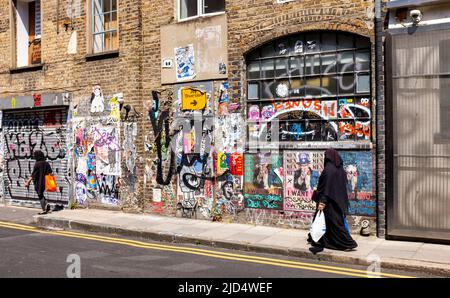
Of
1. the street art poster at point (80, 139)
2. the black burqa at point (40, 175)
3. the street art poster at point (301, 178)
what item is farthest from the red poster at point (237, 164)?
the black burqa at point (40, 175)

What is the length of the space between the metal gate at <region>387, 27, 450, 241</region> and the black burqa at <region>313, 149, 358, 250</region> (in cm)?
113

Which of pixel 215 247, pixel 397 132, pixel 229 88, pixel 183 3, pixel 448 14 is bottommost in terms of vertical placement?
pixel 215 247

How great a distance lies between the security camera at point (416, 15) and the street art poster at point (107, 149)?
24.3 ft

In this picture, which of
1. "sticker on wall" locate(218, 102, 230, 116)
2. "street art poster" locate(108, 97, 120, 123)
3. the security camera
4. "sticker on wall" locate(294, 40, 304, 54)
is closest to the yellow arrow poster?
"sticker on wall" locate(218, 102, 230, 116)

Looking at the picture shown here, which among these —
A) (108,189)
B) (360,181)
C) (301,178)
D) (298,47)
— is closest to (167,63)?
(298,47)

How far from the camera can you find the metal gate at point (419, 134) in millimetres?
9109

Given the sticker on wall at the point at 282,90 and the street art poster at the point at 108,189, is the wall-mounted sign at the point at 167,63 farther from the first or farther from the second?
the street art poster at the point at 108,189

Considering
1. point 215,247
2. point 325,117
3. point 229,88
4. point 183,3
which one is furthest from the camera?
point 183,3

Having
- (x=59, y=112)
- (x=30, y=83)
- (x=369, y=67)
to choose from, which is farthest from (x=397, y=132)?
(x=30, y=83)

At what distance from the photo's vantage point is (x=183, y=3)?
41.1ft

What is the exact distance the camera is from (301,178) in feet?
34.9

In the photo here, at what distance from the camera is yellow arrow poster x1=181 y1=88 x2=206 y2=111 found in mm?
11906

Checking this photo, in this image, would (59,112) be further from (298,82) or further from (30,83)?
(298,82)
